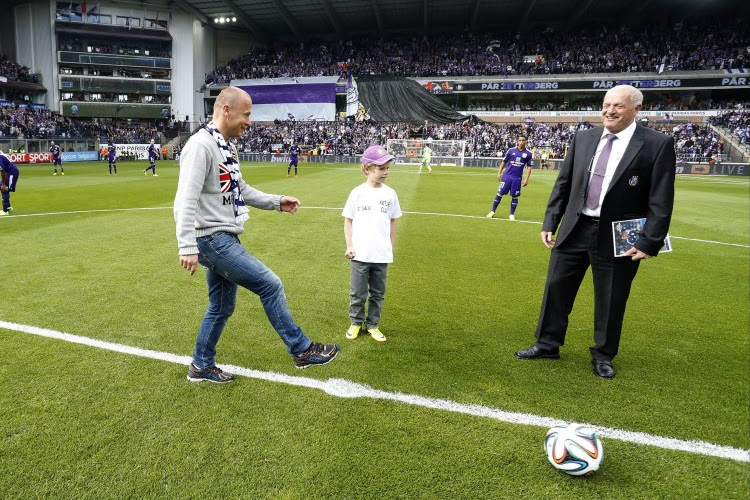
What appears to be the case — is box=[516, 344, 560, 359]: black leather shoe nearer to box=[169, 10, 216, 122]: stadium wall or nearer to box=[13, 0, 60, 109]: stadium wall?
box=[169, 10, 216, 122]: stadium wall

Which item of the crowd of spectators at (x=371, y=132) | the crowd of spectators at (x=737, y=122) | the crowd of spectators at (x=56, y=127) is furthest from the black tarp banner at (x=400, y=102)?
the crowd of spectators at (x=56, y=127)

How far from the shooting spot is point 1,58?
55844 millimetres

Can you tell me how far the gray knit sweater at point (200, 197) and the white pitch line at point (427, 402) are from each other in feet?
4.43

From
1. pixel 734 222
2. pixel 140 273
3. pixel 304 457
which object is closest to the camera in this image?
pixel 304 457

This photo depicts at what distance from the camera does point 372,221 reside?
181 inches

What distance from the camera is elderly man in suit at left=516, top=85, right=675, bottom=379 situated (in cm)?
374

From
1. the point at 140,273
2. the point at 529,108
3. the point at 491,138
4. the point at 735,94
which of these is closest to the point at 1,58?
the point at 491,138

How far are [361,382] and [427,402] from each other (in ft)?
1.97

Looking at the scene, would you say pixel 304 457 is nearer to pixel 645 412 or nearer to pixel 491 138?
pixel 645 412

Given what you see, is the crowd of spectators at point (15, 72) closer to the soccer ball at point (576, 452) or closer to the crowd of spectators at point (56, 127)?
the crowd of spectators at point (56, 127)

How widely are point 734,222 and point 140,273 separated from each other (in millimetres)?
15544

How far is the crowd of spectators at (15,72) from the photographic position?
176 ft

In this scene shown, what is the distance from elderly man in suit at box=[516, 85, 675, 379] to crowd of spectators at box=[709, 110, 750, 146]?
46721 mm

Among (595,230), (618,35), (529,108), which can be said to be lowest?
(595,230)
